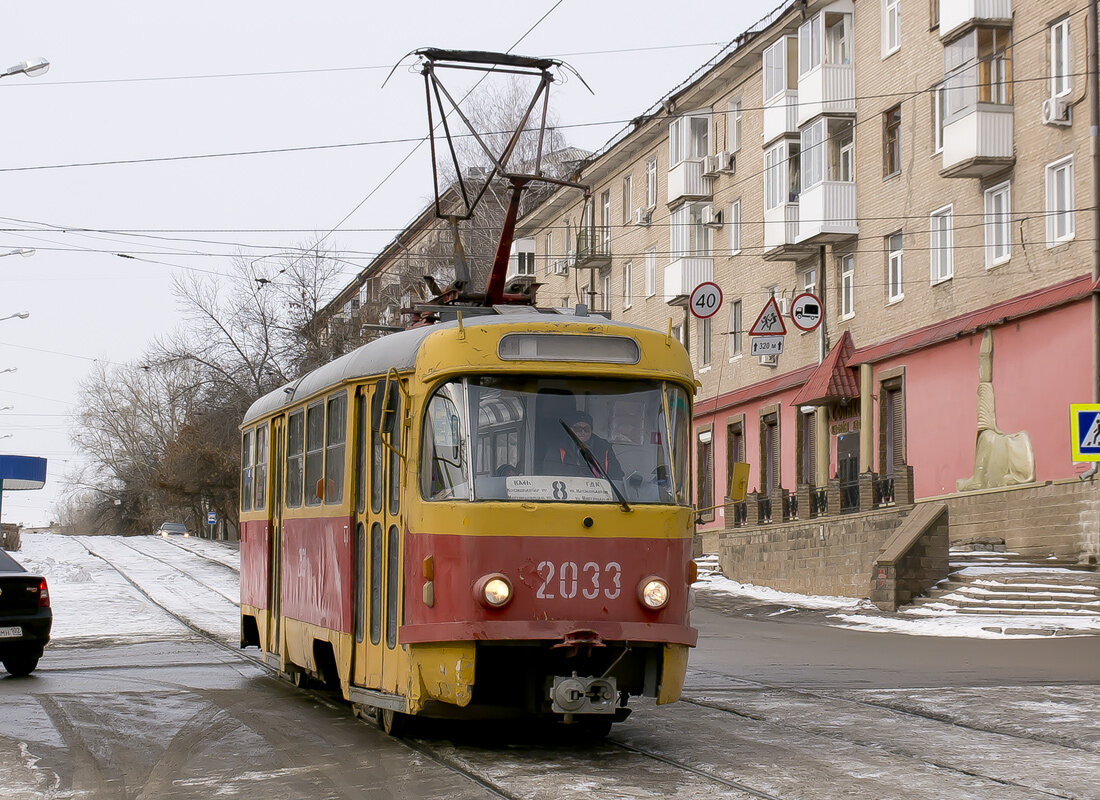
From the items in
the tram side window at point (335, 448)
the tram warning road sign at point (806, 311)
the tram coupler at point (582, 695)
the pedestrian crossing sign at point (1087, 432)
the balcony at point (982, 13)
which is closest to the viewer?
the tram coupler at point (582, 695)

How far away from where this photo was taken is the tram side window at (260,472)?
1517cm

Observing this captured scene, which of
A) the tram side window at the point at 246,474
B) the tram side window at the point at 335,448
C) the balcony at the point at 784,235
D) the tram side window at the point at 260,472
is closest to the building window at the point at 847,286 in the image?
the balcony at the point at 784,235

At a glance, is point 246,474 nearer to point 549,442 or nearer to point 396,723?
point 396,723

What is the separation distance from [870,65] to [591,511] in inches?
1043

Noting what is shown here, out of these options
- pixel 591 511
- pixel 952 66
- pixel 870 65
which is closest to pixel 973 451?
pixel 952 66

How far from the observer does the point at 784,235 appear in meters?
36.6

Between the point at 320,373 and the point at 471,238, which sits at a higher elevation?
the point at 471,238

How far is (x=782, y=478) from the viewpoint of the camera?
127 ft

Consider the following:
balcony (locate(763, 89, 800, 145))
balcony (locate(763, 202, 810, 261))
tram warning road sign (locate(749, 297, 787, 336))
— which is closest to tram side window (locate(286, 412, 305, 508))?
tram warning road sign (locate(749, 297, 787, 336))

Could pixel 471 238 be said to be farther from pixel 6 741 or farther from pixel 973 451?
pixel 6 741

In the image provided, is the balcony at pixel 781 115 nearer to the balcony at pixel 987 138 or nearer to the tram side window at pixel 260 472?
the balcony at pixel 987 138

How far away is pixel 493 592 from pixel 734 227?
32.9 meters

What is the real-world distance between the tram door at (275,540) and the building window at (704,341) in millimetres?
29976

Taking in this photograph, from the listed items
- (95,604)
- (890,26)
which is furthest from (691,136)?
(95,604)
